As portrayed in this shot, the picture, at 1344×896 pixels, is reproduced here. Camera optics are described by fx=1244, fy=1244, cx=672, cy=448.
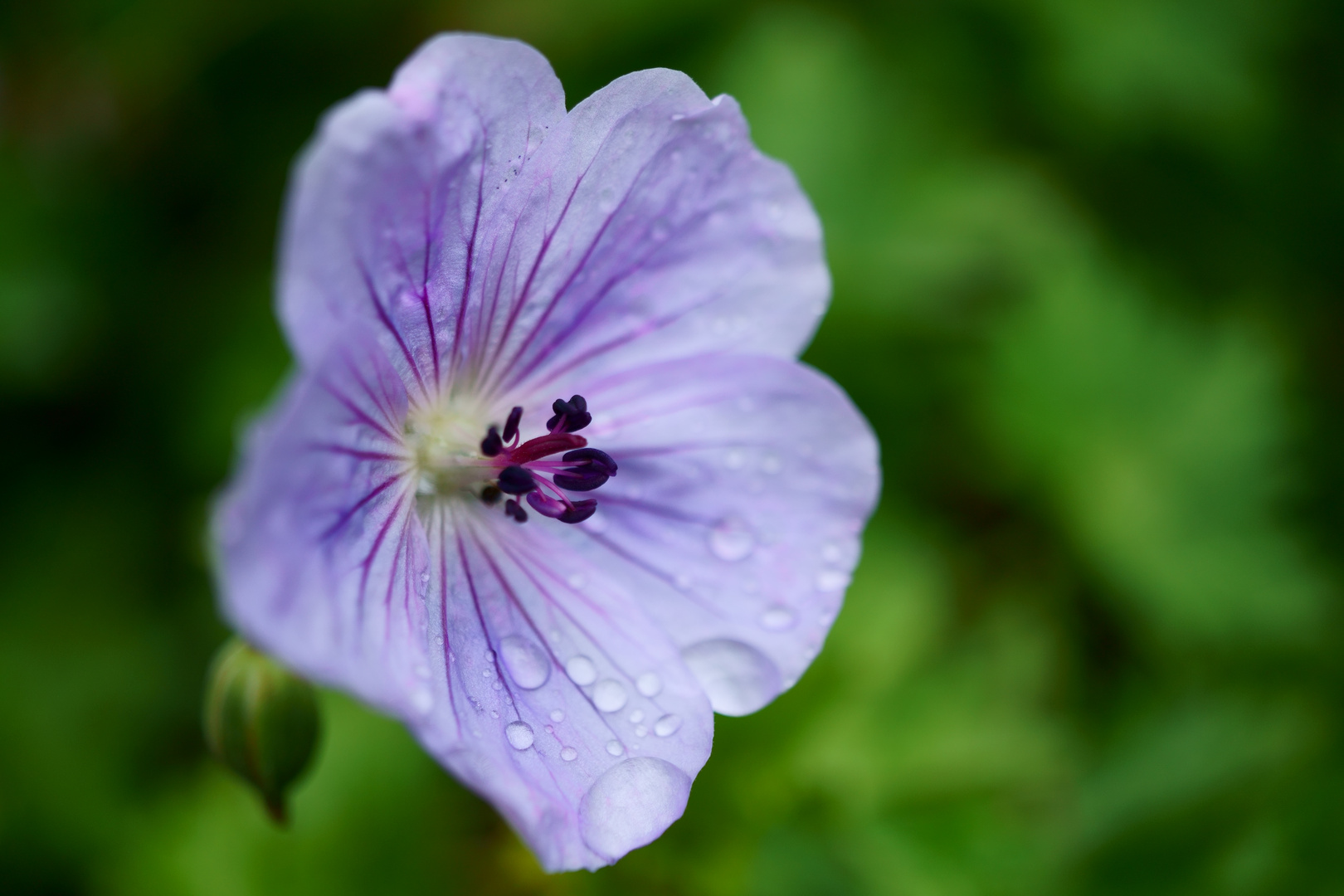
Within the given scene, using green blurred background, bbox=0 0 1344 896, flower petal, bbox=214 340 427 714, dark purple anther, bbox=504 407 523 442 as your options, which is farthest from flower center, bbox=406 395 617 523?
green blurred background, bbox=0 0 1344 896

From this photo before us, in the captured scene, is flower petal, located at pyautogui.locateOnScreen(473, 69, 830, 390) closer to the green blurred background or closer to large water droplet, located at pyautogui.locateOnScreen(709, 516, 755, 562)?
large water droplet, located at pyautogui.locateOnScreen(709, 516, 755, 562)

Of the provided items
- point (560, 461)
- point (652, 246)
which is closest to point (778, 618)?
point (560, 461)

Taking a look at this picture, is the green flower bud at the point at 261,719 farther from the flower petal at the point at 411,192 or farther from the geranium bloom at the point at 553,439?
the flower petal at the point at 411,192

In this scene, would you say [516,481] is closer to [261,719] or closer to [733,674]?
[733,674]

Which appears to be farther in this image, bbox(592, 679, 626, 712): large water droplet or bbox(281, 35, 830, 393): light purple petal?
bbox(592, 679, 626, 712): large water droplet

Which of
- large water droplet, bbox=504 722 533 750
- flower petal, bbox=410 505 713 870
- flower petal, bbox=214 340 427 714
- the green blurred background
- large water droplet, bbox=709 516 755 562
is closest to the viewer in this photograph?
flower petal, bbox=214 340 427 714
